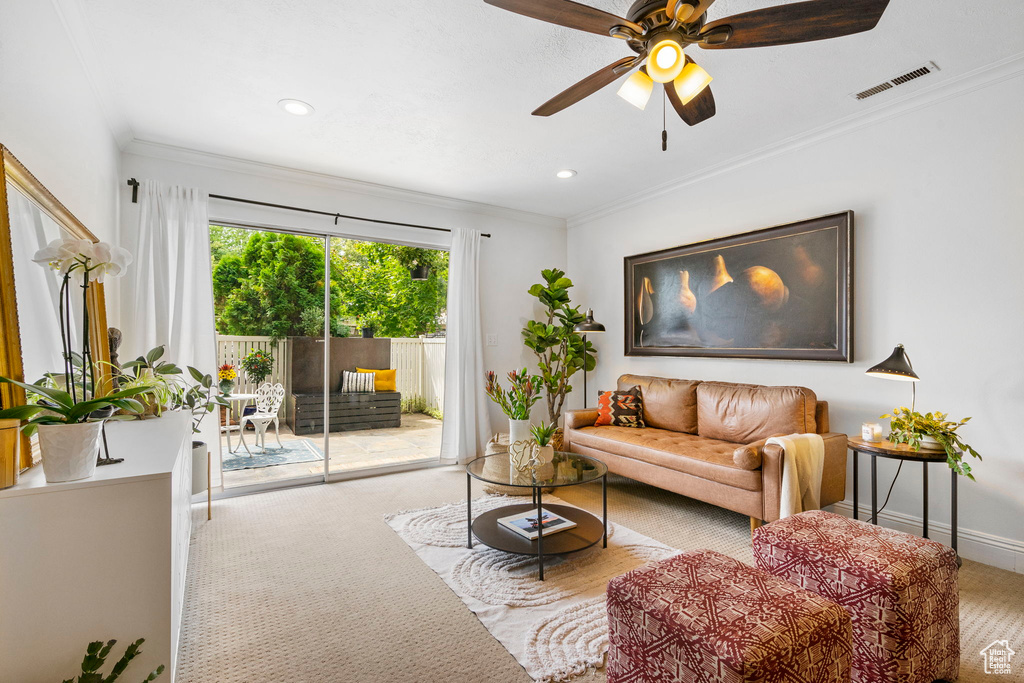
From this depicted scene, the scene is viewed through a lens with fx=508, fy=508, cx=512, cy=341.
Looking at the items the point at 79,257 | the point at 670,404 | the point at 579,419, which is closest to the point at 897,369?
the point at 670,404

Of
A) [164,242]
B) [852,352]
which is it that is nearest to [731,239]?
[852,352]

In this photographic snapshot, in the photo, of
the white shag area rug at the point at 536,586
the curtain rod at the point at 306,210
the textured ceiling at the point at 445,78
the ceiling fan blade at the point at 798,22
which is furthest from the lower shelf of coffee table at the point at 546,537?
the curtain rod at the point at 306,210

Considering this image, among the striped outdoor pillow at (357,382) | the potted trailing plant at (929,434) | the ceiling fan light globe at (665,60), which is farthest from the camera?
the striped outdoor pillow at (357,382)

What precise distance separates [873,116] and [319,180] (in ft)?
13.1

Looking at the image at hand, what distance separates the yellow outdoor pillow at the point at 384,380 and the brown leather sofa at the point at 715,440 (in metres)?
1.64

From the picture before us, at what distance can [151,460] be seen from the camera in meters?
1.66

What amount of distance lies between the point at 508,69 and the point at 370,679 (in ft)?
9.09

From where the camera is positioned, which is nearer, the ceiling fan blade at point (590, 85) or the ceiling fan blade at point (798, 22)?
the ceiling fan blade at point (798, 22)

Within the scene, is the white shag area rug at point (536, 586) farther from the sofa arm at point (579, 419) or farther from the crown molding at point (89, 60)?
the crown molding at point (89, 60)

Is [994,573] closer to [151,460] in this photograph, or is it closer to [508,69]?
[508,69]

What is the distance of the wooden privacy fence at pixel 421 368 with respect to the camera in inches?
187

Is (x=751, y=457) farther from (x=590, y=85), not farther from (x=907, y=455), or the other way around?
(x=590, y=85)

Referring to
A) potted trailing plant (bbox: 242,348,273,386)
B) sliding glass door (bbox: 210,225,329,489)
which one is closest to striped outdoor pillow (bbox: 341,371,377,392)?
sliding glass door (bbox: 210,225,329,489)

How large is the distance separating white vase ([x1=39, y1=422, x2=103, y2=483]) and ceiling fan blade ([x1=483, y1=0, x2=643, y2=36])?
68.1 inches
